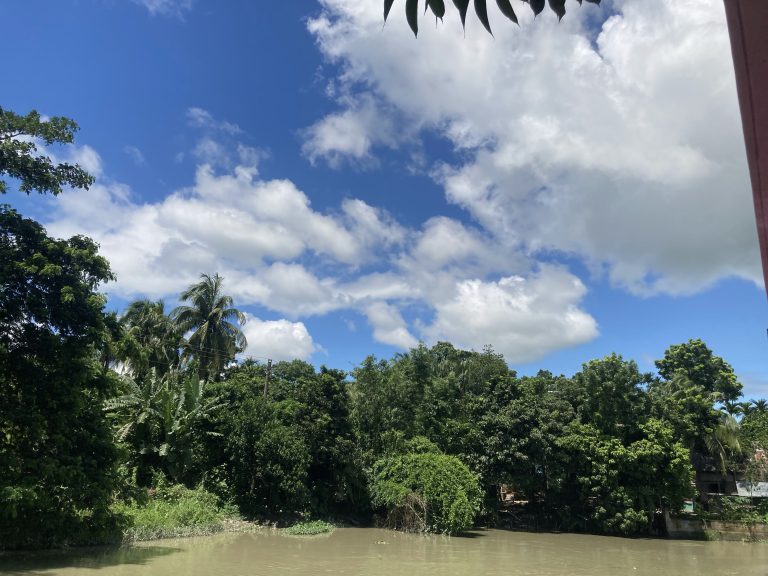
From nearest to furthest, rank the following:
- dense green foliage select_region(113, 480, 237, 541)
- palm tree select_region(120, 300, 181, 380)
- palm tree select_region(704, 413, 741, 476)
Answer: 1. dense green foliage select_region(113, 480, 237, 541)
2. palm tree select_region(704, 413, 741, 476)
3. palm tree select_region(120, 300, 181, 380)

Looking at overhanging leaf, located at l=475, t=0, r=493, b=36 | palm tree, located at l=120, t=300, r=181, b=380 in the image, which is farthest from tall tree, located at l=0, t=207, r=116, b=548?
palm tree, located at l=120, t=300, r=181, b=380

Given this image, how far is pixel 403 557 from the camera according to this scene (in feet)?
55.1

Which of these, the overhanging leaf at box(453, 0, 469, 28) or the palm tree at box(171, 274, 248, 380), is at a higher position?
the palm tree at box(171, 274, 248, 380)

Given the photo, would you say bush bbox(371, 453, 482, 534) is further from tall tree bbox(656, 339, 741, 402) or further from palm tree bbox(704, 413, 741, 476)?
tall tree bbox(656, 339, 741, 402)

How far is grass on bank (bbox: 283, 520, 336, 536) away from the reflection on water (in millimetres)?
498

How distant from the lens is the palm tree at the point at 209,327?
1214 inches

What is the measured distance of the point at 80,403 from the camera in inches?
505

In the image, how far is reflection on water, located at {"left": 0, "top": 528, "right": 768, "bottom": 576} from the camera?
12.9 metres

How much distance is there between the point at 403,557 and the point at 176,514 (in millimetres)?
7478

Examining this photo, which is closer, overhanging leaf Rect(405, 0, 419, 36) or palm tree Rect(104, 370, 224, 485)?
overhanging leaf Rect(405, 0, 419, 36)

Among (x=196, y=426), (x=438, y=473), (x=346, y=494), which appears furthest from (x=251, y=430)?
(x=438, y=473)

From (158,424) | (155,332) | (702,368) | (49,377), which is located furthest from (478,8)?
(702,368)

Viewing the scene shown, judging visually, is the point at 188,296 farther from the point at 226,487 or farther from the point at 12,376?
the point at 12,376

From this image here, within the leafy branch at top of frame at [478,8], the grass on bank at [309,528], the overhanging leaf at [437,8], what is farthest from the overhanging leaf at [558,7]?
the grass on bank at [309,528]
